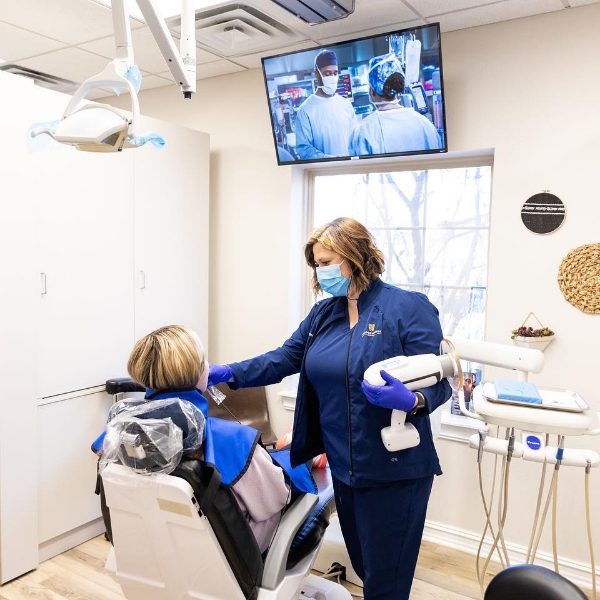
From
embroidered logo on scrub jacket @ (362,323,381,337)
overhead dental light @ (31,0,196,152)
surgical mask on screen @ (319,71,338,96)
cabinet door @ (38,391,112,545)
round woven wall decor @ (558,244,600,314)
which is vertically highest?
surgical mask on screen @ (319,71,338,96)

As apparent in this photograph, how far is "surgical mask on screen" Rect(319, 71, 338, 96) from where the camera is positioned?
2674 mm

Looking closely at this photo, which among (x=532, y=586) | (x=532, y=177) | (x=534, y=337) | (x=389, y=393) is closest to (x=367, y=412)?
(x=389, y=393)

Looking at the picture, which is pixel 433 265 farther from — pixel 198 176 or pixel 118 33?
pixel 118 33

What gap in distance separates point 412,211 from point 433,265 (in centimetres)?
30

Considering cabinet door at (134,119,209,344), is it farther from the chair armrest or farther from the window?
the chair armrest

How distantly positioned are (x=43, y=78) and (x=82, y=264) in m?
1.62

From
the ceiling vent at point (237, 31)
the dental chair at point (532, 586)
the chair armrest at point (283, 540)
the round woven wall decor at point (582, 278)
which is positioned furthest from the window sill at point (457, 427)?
the ceiling vent at point (237, 31)

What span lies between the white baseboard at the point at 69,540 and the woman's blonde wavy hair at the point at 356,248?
1.90 meters

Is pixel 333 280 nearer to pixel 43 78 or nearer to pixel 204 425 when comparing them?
pixel 204 425

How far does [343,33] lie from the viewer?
9.04ft

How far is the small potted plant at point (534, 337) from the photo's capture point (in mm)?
2463

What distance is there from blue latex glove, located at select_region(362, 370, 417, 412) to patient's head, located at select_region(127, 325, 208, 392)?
0.48 metres

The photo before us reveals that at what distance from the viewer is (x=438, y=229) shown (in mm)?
2982

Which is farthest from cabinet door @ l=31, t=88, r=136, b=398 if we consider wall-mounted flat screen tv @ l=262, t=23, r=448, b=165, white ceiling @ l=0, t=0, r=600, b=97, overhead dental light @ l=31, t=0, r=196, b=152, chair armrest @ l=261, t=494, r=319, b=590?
chair armrest @ l=261, t=494, r=319, b=590
